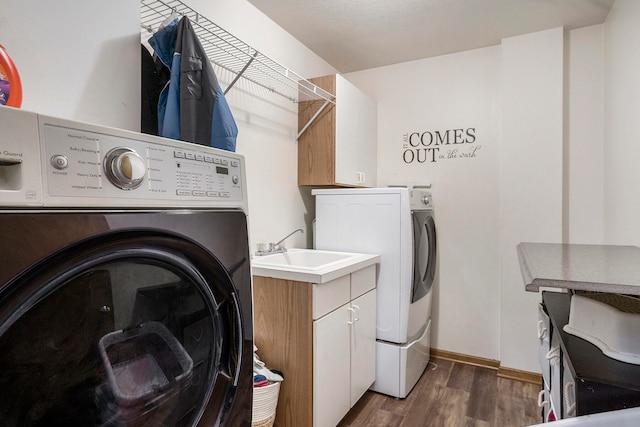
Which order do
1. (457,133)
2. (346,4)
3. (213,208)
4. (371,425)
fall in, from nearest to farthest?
1. (213,208)
2. (371,425)
3. (346,4)
4. (457,133)

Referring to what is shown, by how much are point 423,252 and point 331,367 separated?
1.12 meters

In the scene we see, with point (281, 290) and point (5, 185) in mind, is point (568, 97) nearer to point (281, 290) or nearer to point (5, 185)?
point (281, 290)

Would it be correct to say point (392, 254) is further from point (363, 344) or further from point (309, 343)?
point (309, 343)

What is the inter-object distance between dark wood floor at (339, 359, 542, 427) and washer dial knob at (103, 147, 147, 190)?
6.21 ft

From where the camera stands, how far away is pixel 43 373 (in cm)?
58

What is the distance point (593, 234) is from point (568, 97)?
994mm

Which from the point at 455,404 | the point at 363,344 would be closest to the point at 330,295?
the point at 363,344

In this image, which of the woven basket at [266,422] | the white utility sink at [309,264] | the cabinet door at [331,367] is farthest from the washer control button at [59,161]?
the woven basket at [266,422]

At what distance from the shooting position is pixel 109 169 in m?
0.66

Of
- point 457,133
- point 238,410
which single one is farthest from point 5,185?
point 457,133

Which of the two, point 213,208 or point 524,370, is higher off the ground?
point 213,208

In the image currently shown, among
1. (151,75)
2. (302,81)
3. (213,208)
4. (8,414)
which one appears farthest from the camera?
(302,81)

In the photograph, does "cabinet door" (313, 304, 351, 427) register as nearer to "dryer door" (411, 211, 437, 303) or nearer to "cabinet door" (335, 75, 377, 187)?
"dryer door" (411, 211, 437, 303)

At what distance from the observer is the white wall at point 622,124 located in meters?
1.80
